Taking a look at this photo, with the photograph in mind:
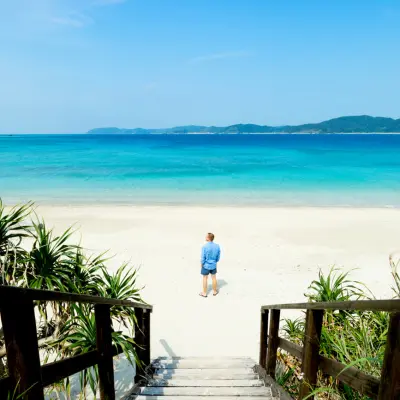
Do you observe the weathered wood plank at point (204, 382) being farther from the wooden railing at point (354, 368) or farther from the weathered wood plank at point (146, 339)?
the wooden railing at point (354, 368)

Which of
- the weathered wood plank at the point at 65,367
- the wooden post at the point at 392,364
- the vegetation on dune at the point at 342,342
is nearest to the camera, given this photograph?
the wooden post at the point at 392,364

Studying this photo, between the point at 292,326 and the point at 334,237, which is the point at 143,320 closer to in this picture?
the point at 292,326

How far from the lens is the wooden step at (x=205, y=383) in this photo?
334cm

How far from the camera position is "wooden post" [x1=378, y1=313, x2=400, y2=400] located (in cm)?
127

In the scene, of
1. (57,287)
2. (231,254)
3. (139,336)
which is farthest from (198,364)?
(231,254)

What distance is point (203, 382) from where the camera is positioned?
3416 mm

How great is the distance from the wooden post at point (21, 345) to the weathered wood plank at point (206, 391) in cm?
192

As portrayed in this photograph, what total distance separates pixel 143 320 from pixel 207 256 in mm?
3461

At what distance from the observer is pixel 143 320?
12.5 ft

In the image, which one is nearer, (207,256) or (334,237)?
(207,256)

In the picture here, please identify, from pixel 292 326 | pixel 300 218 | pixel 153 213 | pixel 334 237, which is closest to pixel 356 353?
pixel 292 326

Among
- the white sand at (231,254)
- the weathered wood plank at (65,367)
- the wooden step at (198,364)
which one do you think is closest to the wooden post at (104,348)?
the weathered wood plank at (65,367)

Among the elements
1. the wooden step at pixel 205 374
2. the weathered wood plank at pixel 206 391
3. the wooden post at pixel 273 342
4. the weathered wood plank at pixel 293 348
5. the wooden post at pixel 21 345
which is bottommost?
the wooden step at pixel 205 374

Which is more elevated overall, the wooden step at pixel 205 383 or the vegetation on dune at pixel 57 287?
the vegetation on dune at pixel 57 287
